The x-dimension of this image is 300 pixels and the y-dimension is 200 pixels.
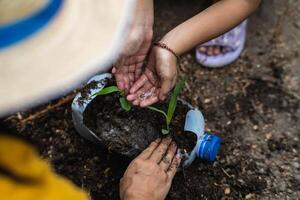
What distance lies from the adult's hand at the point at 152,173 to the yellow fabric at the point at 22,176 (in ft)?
1.89

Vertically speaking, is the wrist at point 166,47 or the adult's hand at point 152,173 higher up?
the wrist at point 166,47

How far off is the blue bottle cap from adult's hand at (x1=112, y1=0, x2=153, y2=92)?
307mm

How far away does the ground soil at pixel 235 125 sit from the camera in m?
1.74

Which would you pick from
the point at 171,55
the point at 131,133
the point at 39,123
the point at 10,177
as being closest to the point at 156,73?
the point at 171,55

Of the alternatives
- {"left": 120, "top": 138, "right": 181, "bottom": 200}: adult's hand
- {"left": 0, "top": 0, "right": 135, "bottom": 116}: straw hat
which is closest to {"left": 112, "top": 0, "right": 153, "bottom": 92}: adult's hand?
{"left": 120, "top": 138, "right": 181, "bottom": 200}: adult's hand

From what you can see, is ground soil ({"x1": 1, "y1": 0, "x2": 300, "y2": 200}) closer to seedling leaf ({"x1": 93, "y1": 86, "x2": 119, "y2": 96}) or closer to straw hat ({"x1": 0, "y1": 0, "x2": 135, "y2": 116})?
seedling leaf ({"x1": 93, "y1": 86, "x2": 119, "y2": 96})

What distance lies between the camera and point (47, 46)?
86 cm

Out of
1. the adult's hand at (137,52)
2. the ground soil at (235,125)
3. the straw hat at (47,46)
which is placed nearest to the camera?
the straw hat at (47,46)

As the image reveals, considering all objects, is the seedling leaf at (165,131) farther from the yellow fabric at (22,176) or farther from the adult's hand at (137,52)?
the yellow fabric at (22,176)

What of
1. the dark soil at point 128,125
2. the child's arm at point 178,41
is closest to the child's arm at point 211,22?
the child's arm at point 178,41

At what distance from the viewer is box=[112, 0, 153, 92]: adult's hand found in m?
1.61

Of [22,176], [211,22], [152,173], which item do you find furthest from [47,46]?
[211,22]

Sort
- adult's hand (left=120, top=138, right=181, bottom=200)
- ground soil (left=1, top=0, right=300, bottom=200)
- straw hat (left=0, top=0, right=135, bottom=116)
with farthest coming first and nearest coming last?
ground soil (left=1, top=0, right=300, bottom=200)
adult's hand (left=120, top=138, right=181, bottom=200)
straw hat (left=0, top=0, right=135, bottom=116)

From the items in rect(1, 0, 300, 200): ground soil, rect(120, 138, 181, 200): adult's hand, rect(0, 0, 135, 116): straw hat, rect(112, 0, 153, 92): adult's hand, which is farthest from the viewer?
rect(1, 0, 300, 200): ground soil
